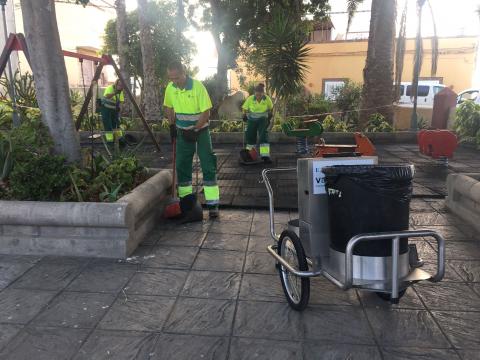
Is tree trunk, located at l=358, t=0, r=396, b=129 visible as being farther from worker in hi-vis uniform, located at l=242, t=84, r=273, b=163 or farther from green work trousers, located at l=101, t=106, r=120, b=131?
green work trousers, located at l=101, t=106, r=120, b=131

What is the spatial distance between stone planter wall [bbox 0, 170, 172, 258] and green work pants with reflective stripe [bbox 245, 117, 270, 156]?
15.9ft

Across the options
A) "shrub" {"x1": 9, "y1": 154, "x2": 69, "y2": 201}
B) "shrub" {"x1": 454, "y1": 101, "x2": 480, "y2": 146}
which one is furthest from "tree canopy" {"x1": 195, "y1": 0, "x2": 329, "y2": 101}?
"shrub" {"x1": 9, "y1": 154, "x2": 69, "y2": 201}

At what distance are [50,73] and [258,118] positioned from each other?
450cm

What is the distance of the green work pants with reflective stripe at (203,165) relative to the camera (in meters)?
5.33

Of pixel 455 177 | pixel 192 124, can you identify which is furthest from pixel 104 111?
pixel 455 177

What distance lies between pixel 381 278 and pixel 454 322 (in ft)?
2.32

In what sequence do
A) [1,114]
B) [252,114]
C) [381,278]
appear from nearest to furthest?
1. [381,278]
2. [1,114]
3. [252,114]

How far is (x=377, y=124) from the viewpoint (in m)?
12.2

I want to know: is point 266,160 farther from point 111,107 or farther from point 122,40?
point 122,40

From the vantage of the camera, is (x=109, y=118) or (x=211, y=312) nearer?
(x=211, y=312)

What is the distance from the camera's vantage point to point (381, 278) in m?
2.76

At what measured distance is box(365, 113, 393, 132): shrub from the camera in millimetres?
12055

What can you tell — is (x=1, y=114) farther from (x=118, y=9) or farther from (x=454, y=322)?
(x=118, y=9)

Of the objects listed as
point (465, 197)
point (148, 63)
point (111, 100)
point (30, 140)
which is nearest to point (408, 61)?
point (148, 63)
